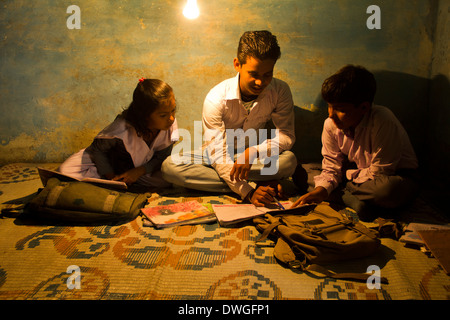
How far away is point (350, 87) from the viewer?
5.90 ft

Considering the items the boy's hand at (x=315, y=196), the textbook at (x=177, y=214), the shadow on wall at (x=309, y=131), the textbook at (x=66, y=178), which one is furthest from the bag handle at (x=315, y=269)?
the shadow on wall at (x=309, y=131)

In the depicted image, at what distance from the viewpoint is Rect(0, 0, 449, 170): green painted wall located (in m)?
2.62

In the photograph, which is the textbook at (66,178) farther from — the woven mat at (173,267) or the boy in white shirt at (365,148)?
the boy in white shirt at (365,148)

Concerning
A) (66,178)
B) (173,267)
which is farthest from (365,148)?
(66,178)

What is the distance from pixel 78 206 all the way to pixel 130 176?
484 mm

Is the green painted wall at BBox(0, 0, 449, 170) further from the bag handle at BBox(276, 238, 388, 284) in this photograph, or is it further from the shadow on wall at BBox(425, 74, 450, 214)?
the bag handle at BBox(276, 238, 388, 284)

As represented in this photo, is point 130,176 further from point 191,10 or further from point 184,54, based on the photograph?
point 191,10

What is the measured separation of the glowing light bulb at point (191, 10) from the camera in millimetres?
2637

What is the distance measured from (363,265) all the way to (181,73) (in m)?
2.01

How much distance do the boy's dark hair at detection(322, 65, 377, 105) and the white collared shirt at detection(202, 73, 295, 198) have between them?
0.53 m

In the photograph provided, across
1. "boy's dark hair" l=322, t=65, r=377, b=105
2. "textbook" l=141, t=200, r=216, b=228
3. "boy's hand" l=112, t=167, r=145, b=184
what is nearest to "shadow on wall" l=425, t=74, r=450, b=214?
"boy's dark hair" l=322, t=65, r=377, b=105

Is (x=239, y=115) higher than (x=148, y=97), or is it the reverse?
(x=148, y=97)

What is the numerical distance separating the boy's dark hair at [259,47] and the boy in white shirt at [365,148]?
39 centimetres

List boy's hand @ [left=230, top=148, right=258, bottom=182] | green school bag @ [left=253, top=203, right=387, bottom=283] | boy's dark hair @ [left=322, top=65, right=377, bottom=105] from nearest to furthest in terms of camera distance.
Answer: green school bag @ [left=253, top=203, right=387, bottom=283] → boy's dark hair @ [left=322, top=65, right=377, bottom=105] → boy's hand @ [left=230, top=148, right=258, bottom=182]
